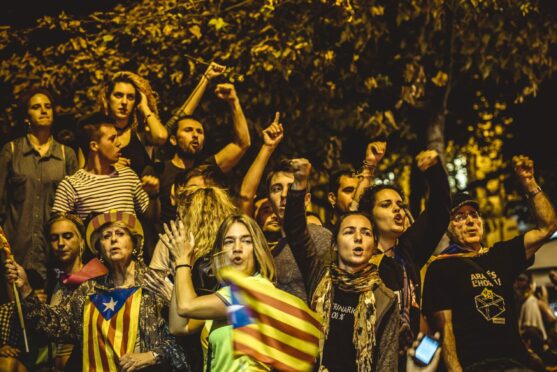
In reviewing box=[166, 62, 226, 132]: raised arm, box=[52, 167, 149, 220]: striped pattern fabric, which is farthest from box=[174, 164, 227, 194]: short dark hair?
box=[166, 62, 226, 132]: raised arm

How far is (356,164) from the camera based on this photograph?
1836 cm

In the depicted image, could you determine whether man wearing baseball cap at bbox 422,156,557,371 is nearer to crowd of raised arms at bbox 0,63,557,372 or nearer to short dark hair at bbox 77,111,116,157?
crowd of raised arms at bbox 0,63,557,372

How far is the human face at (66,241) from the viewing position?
877cm

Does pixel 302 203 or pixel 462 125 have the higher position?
pixel 462 125

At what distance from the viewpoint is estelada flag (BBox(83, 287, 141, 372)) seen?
752cm

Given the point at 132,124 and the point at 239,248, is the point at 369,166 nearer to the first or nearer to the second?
the point at 239,248

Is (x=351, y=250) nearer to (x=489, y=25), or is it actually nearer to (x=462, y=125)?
(x=489, y=25)

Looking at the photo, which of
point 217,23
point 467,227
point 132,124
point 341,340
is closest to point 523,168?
point 467,227

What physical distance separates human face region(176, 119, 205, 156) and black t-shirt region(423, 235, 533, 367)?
8.47 ft

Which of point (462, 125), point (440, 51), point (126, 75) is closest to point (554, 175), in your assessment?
point (462, 125)

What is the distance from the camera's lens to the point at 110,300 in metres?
7.64

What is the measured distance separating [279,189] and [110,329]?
5.52 ft

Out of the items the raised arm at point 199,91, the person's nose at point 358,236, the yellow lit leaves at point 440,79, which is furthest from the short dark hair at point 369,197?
the yellow lit leaves at point 440,79

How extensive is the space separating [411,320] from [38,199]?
3.94 m
